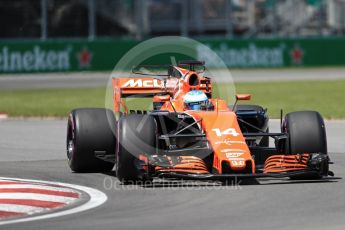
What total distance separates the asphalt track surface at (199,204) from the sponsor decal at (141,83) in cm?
161

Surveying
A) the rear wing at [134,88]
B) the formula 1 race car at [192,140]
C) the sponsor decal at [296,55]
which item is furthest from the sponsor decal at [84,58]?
the formula 1 race car at [192,140]

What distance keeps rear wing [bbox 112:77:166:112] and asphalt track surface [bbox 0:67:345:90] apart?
2338 centimetres

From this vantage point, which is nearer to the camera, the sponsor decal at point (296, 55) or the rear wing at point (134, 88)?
the rear wing at point (134, 88)

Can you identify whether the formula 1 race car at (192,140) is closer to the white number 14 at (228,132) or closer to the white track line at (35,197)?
the white number 14 at (228,132)

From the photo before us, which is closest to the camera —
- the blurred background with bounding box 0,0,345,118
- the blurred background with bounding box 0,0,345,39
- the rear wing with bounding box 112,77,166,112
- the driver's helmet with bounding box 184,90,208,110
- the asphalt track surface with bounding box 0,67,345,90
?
the driver's helmet with bounding box 184,90,208,110

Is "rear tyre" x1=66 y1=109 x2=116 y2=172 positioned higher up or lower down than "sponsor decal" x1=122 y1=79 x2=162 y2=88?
lower down

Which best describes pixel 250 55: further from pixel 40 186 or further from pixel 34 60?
pixel 40 186

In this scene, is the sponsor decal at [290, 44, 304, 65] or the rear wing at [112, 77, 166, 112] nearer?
the rear wing at [112, 77, 166, 112]

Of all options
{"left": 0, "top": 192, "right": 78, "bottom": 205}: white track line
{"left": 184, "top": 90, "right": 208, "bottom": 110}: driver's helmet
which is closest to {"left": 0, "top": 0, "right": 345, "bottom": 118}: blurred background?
{"left": 184, "top": 90, "right": 208, "bottom": 110}: driver's helmet

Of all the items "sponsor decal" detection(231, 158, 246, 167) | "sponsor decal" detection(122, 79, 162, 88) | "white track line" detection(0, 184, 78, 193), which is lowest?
"white track line" detection(0, 184, 78, 193)

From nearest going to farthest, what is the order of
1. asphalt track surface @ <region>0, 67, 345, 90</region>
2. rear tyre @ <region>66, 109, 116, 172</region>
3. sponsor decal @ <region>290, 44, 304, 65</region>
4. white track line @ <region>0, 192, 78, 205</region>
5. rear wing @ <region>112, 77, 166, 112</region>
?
white track line @ <region>0, 192, 78, 205</region> < rear tyre @ <region>66, 109, 116, 172</region> < rear wing @ <region>112, 77, 166, 112</region> < asphalt track surface @ <region>0, 67, 345, 90</region> < sponsor decal @ <region>290, 44, 304, 65</region>

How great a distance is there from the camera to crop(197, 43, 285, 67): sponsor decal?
160 feet

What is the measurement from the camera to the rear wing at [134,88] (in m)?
15.1

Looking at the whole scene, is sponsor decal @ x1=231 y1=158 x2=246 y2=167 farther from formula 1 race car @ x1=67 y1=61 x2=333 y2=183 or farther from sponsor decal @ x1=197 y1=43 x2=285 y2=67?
sponsor decal @ x1=197 y1=43 x2=285 y2=67
